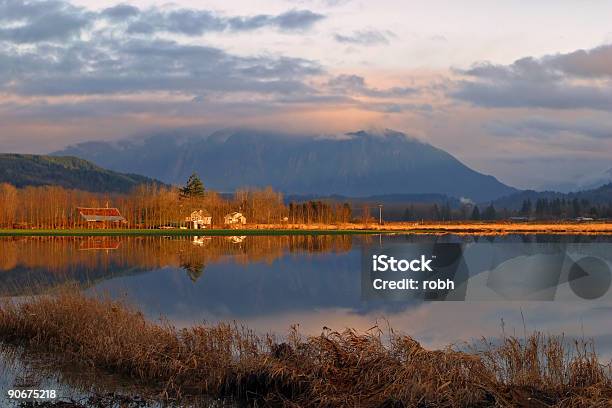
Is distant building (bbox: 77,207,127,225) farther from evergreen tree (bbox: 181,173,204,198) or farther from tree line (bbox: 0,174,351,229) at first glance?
evergreen tree (bbox: 181,173,204,198)

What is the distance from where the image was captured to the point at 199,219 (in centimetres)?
13562

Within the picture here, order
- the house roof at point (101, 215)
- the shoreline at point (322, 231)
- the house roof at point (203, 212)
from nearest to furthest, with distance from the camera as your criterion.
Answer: the shoreline at point (322, 231), the house roof at point (203, 212), the house roof at point (101, 215)

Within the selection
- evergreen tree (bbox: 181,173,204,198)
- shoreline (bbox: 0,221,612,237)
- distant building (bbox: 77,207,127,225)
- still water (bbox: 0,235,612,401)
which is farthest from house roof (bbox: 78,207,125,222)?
still water (bbox: 0,235,612,401)

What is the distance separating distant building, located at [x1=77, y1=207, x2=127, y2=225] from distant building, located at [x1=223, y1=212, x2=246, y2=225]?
68.1 feet

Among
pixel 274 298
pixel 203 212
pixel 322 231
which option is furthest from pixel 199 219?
pixel 274 298

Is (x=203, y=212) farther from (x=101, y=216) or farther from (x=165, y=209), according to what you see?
(x=101, y=216)

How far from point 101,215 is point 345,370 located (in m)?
135

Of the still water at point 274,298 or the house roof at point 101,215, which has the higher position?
the house roof at point 101,215

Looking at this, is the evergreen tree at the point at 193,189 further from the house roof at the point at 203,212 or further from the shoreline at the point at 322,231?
the shoreline at the point at 322,231

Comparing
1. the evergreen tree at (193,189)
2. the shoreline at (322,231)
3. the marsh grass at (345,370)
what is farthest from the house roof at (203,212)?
the marsh grass at (345,370)

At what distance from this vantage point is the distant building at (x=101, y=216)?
137 m

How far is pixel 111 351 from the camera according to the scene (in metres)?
16.6

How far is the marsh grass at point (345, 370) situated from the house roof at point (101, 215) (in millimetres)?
124704

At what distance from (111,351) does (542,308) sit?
19.8 metres
